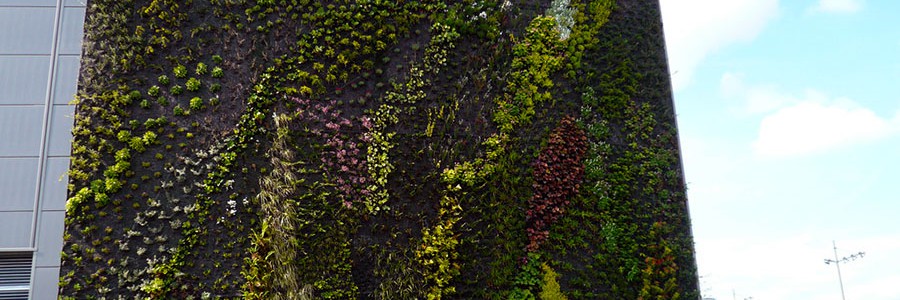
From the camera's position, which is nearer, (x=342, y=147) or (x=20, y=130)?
(x=342, y=147)

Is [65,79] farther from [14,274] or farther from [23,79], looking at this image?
[14,274]

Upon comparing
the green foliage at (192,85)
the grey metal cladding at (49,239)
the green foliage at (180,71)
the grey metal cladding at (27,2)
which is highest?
the grey metal cladding at (27,2)

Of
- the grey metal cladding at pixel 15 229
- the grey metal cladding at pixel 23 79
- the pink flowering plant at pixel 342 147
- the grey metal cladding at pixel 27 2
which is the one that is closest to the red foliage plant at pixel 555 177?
the pink flowering plant at pixel 342 147

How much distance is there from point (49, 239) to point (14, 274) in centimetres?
61

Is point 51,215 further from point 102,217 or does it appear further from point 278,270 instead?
point 278,270

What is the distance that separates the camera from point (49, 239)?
7.53 metres

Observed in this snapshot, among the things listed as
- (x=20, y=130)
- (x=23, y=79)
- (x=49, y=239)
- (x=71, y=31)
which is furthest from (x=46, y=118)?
(x=49, y=239)

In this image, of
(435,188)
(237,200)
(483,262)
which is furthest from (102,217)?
(483,262)

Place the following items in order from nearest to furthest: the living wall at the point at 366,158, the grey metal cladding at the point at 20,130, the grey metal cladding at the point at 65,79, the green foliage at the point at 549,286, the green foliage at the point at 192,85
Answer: the living wall at the point at 366,158 < the green foliage at the point at 549,286 < the green foliage at the point at 192,85 < the grey metal cladding at the point at 20,130 < the grey metal cladding at the point at 65,79

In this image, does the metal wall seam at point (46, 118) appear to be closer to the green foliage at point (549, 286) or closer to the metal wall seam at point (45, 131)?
the metal wall seam at point (45, 131)

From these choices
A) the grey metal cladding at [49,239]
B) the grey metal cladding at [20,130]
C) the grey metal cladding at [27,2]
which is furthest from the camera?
the grey metal cladding at [27,2]

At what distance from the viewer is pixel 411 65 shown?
25.2 ft

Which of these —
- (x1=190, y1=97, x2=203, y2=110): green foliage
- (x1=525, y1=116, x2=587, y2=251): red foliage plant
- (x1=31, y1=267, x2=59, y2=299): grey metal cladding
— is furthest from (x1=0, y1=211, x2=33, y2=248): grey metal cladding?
(x1=525, y1=116, x2=587, y2=251): red foliage plant

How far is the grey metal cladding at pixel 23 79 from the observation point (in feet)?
26.4
